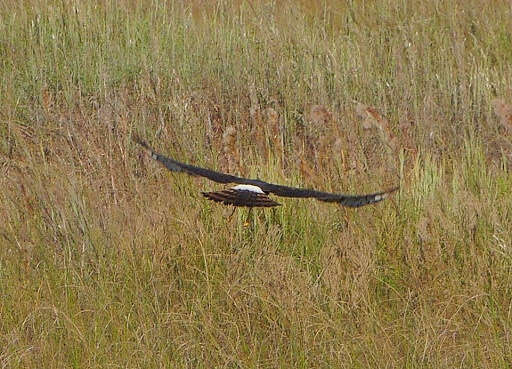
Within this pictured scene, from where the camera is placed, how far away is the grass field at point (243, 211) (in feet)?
9.11

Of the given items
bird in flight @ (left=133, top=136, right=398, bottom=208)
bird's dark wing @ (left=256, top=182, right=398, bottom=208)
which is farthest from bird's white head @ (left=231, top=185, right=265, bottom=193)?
bird's dark wing @ (left=256, top=182, right=398, bottom=208)

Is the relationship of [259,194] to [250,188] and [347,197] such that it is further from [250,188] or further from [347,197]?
[347,197]

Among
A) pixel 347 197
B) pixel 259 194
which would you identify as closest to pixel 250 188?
pixel 259 194

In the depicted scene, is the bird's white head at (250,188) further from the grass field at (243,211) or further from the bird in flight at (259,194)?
the grass field at (243,211)

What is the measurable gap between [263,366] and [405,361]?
0.40m

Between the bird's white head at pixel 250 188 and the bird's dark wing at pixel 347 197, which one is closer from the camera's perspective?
the bird's dark wing at pixel 347 197

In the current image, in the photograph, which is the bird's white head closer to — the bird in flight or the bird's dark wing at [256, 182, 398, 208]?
the bird in flight

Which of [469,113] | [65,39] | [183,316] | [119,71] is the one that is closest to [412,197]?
[183,316]

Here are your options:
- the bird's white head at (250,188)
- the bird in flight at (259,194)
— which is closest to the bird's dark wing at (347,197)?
the bird in flight at (259,194)

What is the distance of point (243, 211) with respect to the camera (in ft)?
11.0

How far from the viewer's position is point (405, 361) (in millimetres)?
2684

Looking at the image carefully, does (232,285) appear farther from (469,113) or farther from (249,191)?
(469,113)

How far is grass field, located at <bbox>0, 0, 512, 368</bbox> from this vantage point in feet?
9.11

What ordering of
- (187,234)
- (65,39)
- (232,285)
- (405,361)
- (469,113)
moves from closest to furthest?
(405,361), (232,285), (187,234), (469,113), (65,39)
